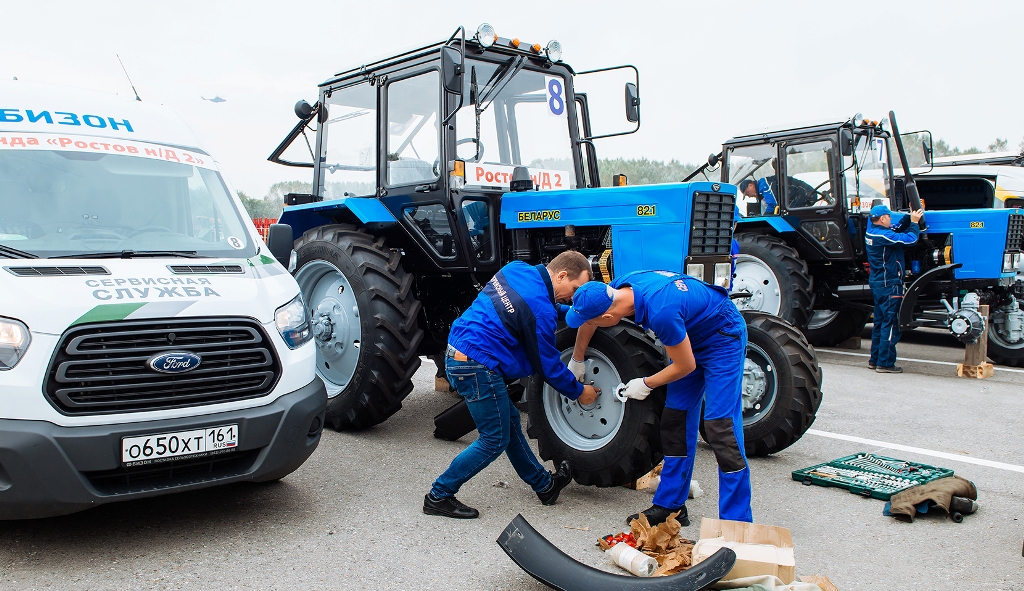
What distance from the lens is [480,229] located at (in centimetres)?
590

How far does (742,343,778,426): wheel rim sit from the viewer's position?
515 centimetres

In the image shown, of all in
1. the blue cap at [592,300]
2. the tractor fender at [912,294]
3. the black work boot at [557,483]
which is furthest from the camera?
the tractor fender at [912,294]

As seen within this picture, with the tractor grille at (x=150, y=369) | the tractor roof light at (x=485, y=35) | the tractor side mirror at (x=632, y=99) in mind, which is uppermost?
the tractor roof light at (x=485, y=35)

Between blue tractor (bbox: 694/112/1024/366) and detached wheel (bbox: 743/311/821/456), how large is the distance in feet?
12.2

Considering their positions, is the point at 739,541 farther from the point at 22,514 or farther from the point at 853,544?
the point at 22,514

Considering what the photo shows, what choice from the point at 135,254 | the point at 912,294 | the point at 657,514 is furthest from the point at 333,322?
the point at 912,294

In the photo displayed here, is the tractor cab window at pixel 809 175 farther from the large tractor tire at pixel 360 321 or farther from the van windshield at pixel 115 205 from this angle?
the van windshield at pixel 115 205

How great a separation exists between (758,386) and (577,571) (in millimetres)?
2327

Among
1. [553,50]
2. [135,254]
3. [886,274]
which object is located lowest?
[886,274]

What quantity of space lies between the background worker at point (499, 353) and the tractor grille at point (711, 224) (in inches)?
42.2

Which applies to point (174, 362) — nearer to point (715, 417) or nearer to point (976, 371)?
point (715, 417)

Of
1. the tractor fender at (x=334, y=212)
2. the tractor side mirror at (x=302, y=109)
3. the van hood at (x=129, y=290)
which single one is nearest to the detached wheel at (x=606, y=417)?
the van hood at (x=129, y=290)

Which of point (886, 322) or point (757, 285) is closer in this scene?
point (886, 322)

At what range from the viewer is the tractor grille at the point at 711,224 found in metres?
5.00
